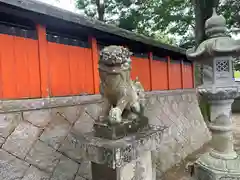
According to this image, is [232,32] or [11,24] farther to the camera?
[232,32]

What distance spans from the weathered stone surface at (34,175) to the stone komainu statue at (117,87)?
55.3 inches

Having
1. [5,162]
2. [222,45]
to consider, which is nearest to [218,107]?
[222,45]

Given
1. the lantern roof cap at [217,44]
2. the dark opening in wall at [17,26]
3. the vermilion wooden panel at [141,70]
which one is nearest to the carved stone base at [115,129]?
the dark opening in wall at [17,26]

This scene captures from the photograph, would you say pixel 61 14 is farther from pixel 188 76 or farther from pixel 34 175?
pixel 188 76

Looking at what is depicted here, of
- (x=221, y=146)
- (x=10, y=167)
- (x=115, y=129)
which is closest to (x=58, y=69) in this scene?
(x=10, y=167)

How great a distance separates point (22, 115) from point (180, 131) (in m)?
5.19

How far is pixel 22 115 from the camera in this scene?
299cm

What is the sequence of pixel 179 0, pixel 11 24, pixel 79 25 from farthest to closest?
pixel 179 0, pixel 79 25, pixel 11 24

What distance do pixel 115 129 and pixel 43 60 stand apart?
1.83 meters

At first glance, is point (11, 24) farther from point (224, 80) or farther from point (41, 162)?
point (224, 80)

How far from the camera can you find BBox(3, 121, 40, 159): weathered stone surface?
280 centimetres

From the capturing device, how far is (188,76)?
8.73m

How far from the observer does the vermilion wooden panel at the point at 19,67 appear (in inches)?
113

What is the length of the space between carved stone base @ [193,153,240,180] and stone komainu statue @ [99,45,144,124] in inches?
86.4
